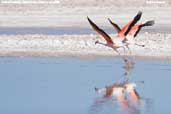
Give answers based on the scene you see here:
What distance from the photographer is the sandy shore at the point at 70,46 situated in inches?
806

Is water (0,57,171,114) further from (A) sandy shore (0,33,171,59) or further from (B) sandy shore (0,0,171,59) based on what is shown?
(B) sandy shore (0,0,171,59)

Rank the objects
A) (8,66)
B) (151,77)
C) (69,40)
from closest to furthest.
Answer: (151,77)
(8,66)
(69,40)

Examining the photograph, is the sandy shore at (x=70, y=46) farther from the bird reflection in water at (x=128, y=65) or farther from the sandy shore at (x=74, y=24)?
the bird reflection in water at (x=128, y=65)

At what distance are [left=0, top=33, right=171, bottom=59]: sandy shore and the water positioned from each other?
0.98 meters

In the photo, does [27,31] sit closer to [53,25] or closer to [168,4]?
[53,25]

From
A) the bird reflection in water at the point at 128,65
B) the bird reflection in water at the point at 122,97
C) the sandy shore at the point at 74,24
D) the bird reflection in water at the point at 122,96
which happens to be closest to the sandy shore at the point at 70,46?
the sandy shore at the point at 74,24

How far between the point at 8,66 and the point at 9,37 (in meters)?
5.79

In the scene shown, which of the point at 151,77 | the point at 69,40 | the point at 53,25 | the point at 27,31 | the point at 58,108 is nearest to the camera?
the point at 58,108

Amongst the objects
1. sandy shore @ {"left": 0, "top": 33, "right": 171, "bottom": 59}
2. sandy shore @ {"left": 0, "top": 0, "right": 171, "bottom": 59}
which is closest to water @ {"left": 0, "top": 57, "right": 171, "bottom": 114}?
sandy shore @ {"left": 0, "top": 33, "right": 171, "bottom": 59}

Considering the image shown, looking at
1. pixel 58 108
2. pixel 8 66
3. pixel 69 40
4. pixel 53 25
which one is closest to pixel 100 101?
pixel 58 108

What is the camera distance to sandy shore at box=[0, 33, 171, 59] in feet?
67.2

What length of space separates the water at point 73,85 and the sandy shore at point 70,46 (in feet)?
3.21

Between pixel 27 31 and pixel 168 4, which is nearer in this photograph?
pixel 27 31

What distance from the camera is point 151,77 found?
16.2 m
